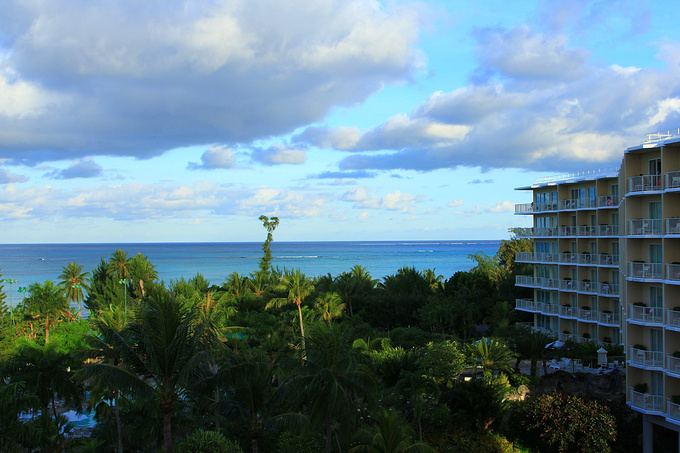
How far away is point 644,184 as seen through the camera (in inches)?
1062

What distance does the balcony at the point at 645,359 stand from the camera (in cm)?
2558

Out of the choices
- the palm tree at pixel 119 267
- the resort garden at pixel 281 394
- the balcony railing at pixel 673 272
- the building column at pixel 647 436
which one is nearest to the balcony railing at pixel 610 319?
the resort garden at pixel 281 394

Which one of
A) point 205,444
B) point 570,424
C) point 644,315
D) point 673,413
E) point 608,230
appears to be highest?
point 608,230

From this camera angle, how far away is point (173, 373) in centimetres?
1752

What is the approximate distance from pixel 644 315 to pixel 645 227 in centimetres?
437

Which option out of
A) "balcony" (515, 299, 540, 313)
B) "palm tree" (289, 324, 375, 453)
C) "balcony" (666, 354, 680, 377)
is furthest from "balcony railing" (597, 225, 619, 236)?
"palm tree" (289, 324, 375, 453)

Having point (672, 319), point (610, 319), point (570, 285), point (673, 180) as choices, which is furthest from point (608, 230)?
point (672, 319)

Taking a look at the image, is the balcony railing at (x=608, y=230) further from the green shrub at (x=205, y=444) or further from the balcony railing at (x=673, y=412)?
the green shrub at (x=205, y=444)

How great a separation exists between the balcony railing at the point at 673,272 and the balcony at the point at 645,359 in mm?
3964

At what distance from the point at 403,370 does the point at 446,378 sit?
2979mm

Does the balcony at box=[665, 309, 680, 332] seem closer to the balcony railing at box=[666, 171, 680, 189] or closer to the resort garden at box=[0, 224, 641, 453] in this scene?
the resort garden at box=[0, 224, 641, 453]

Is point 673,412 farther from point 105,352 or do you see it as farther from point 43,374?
point 43,374

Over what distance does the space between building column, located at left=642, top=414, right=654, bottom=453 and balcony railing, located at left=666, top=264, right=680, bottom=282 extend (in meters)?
7.06

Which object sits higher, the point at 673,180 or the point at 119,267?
the point at 673,180
